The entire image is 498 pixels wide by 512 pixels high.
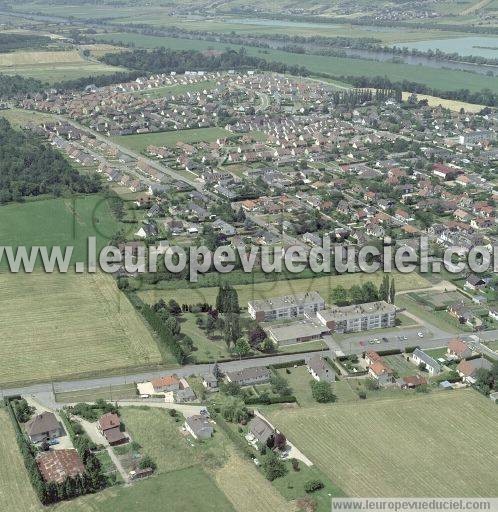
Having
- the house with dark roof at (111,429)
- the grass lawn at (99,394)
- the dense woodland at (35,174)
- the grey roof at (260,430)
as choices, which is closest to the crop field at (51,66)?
the dense woodland at (35,174)

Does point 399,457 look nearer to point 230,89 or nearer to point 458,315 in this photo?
point 458,315

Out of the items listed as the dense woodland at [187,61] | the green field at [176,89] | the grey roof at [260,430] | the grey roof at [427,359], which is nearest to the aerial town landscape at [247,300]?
the grey roof at [260,430]

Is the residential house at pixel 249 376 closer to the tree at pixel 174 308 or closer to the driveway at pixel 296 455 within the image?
the driveway at pixel 296 455

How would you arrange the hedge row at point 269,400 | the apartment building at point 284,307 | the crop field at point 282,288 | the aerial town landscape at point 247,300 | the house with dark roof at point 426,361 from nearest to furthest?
1. the aerial town landscape at point 247,300
2. the hedge row at point 269,400
3. the house with dark roof at point 426,361
4. the apartment building at point 284,307
5. the crop field at point 282,288

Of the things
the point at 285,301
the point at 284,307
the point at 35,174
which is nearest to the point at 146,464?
the point at 284,307

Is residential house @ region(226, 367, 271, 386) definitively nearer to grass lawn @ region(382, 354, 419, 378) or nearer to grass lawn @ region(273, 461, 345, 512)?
grass lawn @ region(382, 354, 419, 378)

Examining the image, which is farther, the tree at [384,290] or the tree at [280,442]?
the tree at [384,290]

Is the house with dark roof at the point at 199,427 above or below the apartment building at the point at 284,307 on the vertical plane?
below

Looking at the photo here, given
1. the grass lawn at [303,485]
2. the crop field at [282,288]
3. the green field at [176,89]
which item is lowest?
the grass lawn at [303,485]

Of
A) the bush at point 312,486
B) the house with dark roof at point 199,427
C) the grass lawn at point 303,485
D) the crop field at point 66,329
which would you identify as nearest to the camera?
the grass lawn at point 303,485
